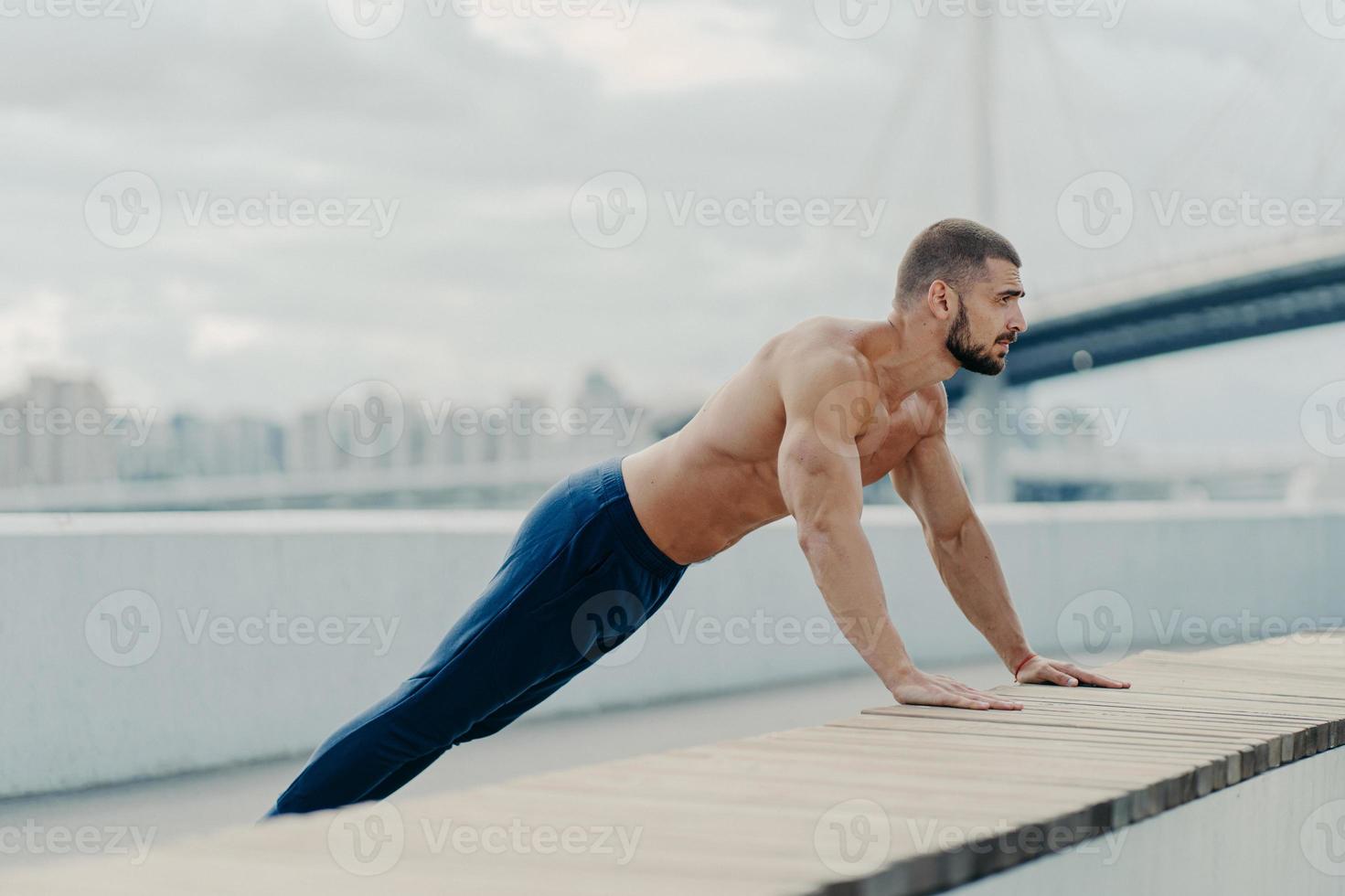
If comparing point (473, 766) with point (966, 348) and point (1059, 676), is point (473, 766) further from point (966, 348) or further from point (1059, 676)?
point (966, 348)

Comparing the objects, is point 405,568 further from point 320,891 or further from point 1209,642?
point 1209,642

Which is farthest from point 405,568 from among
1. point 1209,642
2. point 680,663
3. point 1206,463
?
point 1206,463

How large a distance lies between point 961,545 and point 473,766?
7.48ft

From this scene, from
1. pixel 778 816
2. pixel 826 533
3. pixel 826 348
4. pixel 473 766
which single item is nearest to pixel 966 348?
pixel 826 348

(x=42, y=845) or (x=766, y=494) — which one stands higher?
(x=766, y=494)

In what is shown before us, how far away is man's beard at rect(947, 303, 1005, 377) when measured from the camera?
2797mm

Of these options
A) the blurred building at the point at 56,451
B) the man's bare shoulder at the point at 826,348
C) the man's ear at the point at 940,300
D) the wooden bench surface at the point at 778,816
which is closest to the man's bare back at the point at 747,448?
the man's bare shoulder at the point at 826,348

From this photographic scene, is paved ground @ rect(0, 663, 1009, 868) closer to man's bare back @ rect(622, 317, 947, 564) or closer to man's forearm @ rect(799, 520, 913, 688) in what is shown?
man's bare back @ rect(622, 317, 947, 564)

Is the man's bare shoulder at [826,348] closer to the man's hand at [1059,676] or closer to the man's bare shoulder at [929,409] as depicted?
the man's bare shoulder at [929,409]

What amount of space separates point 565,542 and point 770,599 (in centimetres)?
394

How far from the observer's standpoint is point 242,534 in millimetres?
4965

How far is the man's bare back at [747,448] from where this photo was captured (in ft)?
9.46

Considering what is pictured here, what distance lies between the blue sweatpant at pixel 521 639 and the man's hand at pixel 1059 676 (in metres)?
0.78

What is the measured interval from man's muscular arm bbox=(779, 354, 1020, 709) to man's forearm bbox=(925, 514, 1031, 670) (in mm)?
450
